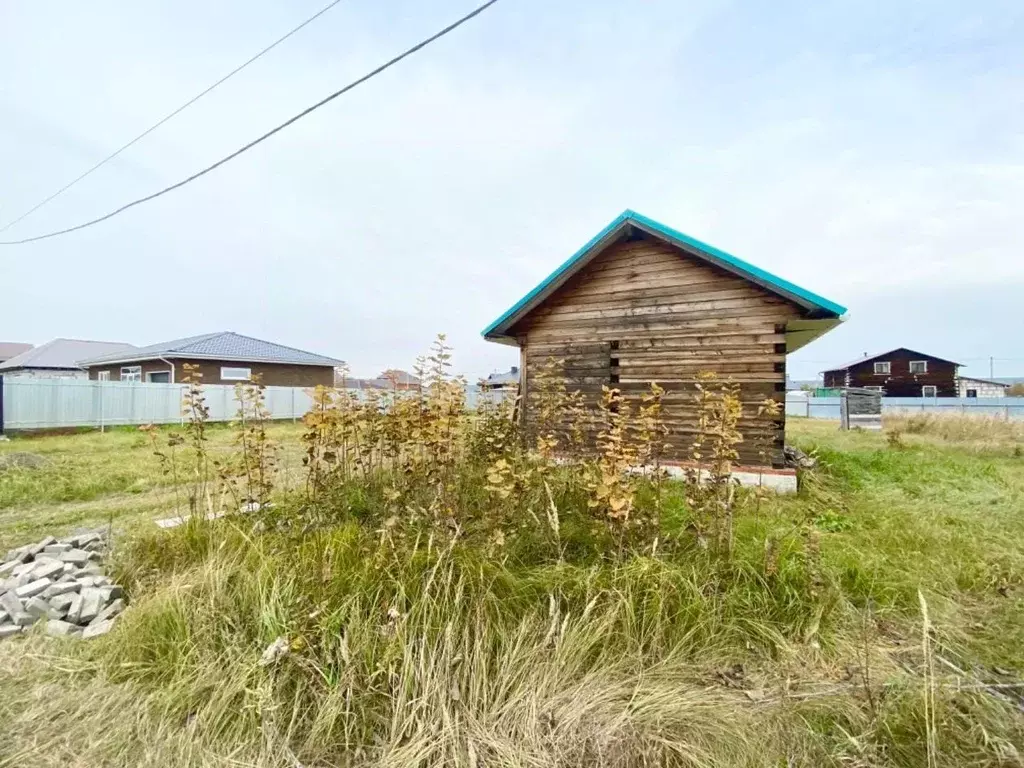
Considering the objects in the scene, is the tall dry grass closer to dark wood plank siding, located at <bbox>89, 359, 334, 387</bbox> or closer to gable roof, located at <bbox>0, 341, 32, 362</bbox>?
dark wood plank siding, located at <bbox>89, 359, 334, 387</bbox>

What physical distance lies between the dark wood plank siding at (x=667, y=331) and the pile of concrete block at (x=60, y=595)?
5481mm

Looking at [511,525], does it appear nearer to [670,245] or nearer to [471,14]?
[471,14]

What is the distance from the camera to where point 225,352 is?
76.9 feet

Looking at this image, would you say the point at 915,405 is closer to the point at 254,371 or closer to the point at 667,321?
the point at 667,321

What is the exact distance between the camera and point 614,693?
2.26 metres

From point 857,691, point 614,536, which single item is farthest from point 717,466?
point 857,691

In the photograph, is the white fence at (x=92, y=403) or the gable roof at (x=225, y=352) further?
the gable roof at (x=225, y=352)

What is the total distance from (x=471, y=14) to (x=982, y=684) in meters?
5.48

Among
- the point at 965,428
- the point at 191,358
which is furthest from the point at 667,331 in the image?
the point at 191,358

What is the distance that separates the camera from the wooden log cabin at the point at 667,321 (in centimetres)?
682

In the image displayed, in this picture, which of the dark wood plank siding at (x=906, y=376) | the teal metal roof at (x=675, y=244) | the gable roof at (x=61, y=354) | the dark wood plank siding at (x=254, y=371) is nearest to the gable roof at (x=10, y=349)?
the gable roof at (x=61, y=354)

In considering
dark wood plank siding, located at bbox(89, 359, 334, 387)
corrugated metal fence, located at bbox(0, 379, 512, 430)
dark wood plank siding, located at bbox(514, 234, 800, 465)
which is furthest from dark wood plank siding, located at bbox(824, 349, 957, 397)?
dark wood plank siding, located at bbox(89, 359, 334, 387)

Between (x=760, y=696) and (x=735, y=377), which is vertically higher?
(x=735, y=377)

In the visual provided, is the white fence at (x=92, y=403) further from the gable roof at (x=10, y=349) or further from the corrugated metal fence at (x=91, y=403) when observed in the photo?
the gable roof at (x=10, y=349)
